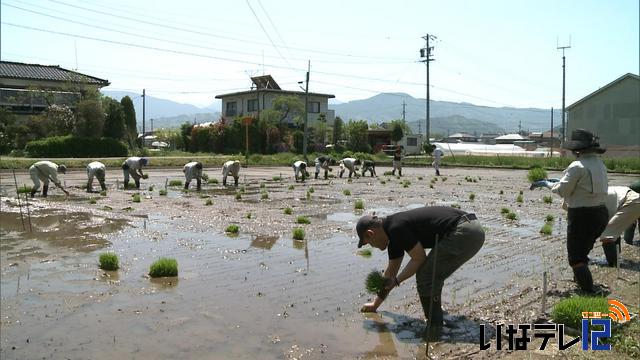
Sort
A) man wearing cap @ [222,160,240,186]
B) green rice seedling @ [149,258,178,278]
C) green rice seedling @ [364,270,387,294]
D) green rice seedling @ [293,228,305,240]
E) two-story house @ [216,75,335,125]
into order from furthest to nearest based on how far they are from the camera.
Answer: two-story house @ [216,75,335,125], man wearing cap @ [222,160,240,186], green rice seedling @ [293,228,305,240], green rice seedling @ [149,258,178,278], green rice seedling @ [364,270,387,294]

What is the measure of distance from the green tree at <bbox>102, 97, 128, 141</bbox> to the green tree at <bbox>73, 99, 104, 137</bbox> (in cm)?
134

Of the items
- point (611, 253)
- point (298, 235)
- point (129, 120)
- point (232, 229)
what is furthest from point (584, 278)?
point (129, 120)

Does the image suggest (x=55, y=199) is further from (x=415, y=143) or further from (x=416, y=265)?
(x=415, y=143)

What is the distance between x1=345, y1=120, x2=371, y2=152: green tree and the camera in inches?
2176

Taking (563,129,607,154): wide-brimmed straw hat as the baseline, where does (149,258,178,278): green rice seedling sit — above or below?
below

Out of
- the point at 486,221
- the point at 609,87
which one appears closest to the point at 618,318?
the point at 486,221

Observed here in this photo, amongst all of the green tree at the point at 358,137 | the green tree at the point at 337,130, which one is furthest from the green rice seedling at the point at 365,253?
the green tree at the point at 337,130

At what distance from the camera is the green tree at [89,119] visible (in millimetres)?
40375

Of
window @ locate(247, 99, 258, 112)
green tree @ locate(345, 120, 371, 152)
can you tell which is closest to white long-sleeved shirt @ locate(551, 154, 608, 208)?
green tree @ locate(345, 120, 371, 152)

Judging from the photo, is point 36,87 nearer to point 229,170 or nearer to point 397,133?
point 229,170

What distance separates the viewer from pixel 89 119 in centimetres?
4072

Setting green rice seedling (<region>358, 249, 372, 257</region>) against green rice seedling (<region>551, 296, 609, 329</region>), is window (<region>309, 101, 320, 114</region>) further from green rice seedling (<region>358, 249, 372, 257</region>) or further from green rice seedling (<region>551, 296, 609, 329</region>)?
green rice seedling (<region>551, 296, 609, 329</region>)

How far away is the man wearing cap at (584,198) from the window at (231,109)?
5839cm

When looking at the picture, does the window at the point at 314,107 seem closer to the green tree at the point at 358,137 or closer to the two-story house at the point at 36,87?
the green tree at the point at 358,137
